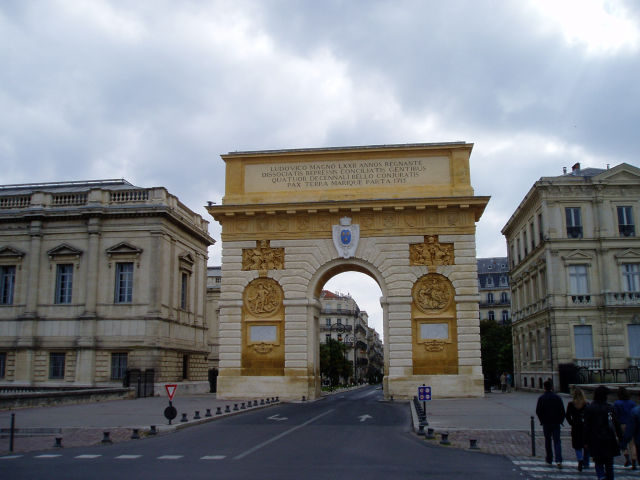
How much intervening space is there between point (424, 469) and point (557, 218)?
3283 centimetres

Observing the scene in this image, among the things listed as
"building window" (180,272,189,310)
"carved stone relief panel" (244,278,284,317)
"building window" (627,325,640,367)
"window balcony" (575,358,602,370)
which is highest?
"building window" (180,272,189,310)

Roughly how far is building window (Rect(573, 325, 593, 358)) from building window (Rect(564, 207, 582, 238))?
18.6ft

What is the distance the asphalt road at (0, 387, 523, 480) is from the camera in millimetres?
10922

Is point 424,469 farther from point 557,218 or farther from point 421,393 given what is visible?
point 557,218

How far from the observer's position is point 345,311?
10056cm

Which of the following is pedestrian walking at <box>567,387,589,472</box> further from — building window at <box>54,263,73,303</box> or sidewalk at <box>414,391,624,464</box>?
building window at <box>54,263,73,303</box>

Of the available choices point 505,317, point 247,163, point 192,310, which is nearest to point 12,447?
point 247,163

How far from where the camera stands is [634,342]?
128 ft

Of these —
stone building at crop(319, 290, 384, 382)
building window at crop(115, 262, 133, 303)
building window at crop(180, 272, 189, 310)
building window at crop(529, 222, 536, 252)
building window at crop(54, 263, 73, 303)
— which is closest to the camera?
building window at crop(115, 262, 133, 303)

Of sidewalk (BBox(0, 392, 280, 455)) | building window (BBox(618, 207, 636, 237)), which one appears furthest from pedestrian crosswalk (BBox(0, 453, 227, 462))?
building window (BBox(618, 207, 636, 237))

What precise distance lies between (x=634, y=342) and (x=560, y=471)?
102ft

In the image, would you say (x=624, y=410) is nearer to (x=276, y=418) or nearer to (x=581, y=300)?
(x=276, y=418)

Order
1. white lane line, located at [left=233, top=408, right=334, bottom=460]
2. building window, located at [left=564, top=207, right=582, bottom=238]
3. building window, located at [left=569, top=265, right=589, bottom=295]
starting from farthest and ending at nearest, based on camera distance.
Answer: building window, located at [left=564, top=207, right=582, bottom=238] < building window, located at [left=569, top=265, right=589, bottom=295] < white lane line, located at [left=233, top=408, right=334, bottom=460]

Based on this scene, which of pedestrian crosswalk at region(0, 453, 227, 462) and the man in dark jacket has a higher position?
the man in dark jacket
